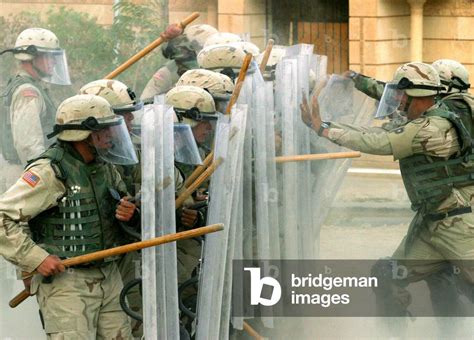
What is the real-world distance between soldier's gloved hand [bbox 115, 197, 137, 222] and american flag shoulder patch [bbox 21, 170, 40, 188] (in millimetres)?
417

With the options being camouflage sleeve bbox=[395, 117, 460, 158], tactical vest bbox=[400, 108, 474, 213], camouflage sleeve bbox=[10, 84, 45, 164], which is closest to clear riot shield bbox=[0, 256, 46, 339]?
camouflage sleeve bbox=[10, 84, 45, 164]

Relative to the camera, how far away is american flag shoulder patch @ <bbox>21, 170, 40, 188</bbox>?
24.0 feet

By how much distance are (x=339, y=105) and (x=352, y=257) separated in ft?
5.05

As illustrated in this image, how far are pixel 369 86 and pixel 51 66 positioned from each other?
1.99m

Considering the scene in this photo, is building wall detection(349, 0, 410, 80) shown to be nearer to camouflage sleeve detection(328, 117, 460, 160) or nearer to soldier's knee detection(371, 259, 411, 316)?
soldier's knee detection(371, 259, 411, 316)

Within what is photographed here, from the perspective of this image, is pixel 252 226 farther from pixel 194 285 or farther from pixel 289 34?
pixel 289 34

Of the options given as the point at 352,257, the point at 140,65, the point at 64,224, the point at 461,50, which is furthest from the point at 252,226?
the point at 461,50

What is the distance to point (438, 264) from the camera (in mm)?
9734

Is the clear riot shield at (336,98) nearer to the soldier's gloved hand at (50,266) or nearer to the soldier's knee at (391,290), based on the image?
the soldier's knee at (391,290)

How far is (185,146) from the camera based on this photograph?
793 cm

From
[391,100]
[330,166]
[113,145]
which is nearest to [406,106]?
[391,100]

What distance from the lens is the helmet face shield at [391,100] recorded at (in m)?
9.56

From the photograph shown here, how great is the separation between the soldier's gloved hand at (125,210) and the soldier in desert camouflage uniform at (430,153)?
86.7 inches

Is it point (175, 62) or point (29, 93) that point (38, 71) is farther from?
point (175, 62)
